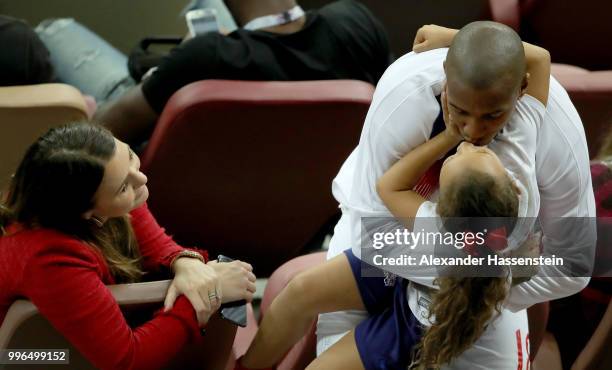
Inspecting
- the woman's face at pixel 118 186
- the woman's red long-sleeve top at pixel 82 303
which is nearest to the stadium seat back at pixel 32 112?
the woman's face at pixel 118 186

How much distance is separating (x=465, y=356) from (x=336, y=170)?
2.20 feet

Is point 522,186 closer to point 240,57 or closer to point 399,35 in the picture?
point 240,57

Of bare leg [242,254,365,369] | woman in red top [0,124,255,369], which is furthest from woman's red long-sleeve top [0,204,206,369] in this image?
bare leg [242,254,365,369]

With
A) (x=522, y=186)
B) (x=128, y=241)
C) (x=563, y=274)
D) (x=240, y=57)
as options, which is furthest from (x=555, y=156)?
(x=240, y=57)

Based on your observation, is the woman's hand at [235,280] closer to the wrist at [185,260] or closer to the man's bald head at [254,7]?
the wrist at [185,260]

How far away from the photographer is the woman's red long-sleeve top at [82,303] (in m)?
1.30

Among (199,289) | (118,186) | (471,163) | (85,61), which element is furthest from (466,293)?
(85,61)

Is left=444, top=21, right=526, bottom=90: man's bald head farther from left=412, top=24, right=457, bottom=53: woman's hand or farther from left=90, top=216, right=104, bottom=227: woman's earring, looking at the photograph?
left=90, top=216, right=104, bottom=227: woman's earring

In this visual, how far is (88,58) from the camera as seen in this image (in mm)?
2732

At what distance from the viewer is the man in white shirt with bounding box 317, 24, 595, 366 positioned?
4.07 feet

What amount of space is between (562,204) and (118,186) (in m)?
0.75

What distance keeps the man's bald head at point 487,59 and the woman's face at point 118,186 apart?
22.2 inches

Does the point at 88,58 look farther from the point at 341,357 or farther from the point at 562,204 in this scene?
the point at 562,204

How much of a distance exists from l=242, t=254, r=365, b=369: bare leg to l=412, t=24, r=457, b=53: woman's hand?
40 centimetres
